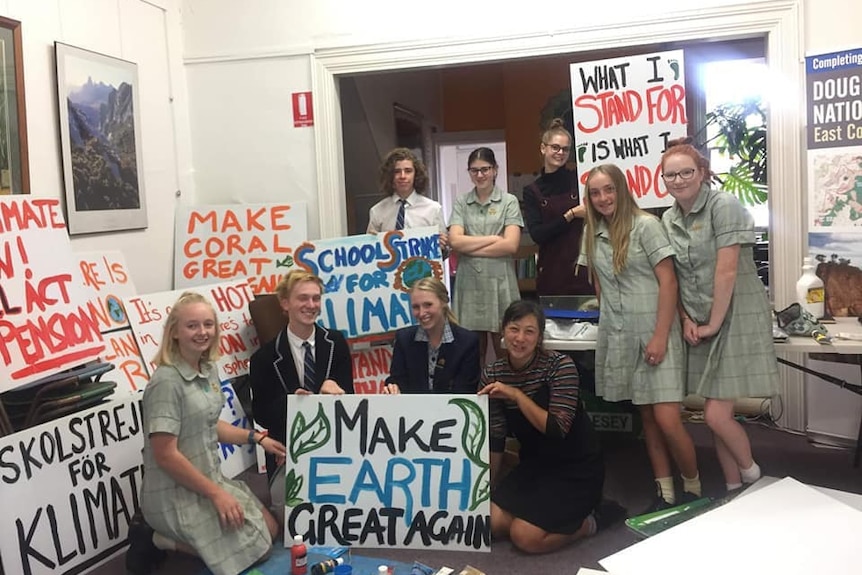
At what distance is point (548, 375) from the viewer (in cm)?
244

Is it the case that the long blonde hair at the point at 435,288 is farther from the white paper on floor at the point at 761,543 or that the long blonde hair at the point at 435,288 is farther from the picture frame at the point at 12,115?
the picture frame at the point at 12,115

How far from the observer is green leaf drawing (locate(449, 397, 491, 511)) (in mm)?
2361

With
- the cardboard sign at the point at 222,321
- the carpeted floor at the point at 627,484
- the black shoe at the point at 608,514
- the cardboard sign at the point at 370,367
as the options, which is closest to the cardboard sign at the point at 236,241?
the cardboard sign at the point at 222,321

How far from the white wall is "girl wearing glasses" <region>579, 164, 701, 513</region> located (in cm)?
227

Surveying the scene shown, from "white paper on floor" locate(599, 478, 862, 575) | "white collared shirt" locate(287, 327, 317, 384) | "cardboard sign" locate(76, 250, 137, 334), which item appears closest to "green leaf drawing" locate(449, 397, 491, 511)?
"white collared shirt" locate(287, 327, 317, 384)

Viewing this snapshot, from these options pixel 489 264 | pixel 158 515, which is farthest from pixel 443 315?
pixel 158 515

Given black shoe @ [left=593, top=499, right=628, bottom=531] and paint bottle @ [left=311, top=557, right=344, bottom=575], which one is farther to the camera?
black shoe @ [left=593, top=499, right=628, bottom=531]

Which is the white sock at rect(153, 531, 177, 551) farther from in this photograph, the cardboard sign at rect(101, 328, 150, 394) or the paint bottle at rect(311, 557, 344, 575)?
the cardboard sign at rect(101, 328, 150, 394)

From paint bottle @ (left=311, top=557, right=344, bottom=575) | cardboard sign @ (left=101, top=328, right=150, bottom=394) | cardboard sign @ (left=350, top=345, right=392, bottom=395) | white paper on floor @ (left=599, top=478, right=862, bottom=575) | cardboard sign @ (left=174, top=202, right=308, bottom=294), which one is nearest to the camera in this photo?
white paper on floor @ (left=599, top=478, right=862, bottom=575)

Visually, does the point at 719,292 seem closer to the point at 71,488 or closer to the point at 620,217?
the point at 620,217

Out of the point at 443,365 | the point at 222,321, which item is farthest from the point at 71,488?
the point at 443,365

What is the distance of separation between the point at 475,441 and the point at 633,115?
1.62 m

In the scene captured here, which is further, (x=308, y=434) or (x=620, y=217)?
(x=620, y=217)

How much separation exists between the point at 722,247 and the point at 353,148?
3444mm
